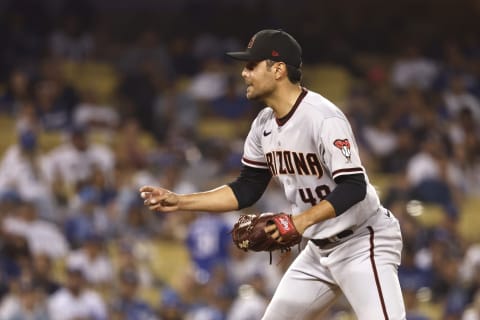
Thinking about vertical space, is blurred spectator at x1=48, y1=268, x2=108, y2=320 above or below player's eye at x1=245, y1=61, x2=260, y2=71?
below

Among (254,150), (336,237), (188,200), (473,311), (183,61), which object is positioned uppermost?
(254,150)

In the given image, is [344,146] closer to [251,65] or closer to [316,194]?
[316,194]

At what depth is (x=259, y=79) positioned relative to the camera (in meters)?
4.52

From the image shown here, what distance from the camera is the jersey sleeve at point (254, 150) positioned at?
481 centimetres

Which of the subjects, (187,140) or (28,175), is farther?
(187,140)

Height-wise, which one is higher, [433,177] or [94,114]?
[94,114]

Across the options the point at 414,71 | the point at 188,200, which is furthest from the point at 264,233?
the point at 414,71

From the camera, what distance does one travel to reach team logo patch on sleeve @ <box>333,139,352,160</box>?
4.30 metres

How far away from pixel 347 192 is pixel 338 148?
7.4 inches

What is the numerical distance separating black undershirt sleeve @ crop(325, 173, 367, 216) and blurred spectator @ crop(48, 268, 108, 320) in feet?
15.5

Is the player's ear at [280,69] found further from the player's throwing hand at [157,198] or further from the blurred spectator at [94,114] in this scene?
the blurred spectator at [94,114]

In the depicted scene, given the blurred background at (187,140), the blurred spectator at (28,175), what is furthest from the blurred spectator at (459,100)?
the blurred spectator at (28,175)

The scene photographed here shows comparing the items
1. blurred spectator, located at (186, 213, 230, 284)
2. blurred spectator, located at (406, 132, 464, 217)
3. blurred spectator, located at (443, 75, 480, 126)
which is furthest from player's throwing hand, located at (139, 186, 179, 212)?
blurred spectator, located at (443, 75, 480, 126)

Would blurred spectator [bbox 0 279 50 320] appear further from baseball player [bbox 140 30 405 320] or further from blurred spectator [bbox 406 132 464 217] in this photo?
baseball player [bbox 140 30 405 320]
